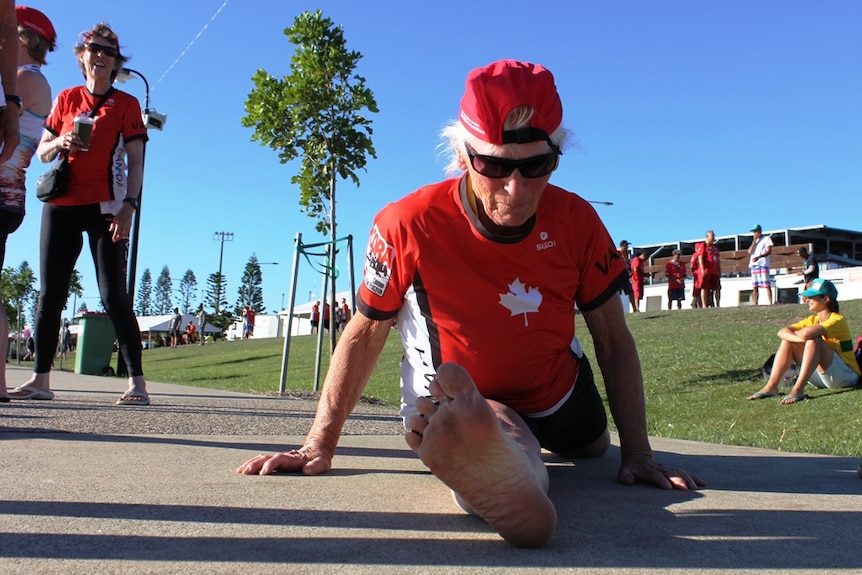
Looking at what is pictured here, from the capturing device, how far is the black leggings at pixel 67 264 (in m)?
4.57

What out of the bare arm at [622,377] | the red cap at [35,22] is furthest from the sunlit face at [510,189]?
the red cap at [35,22]

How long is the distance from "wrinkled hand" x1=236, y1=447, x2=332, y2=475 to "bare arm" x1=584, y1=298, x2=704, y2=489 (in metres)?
1.01

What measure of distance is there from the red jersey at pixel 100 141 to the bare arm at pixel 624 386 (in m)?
3.33

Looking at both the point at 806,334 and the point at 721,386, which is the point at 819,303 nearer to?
the point at 806,334

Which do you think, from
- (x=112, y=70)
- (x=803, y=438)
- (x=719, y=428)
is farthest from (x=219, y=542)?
(x=719, y=428)

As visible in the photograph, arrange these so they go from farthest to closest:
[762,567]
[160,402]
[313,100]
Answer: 1. [313,100]
2. [160,402]
3. [762,567]

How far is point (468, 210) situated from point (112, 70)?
3447 mm

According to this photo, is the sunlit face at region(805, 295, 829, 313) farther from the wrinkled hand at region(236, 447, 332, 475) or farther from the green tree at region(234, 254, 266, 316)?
the green tree at region(234, 254, 266, 316)

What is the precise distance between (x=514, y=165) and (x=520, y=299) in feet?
1.48

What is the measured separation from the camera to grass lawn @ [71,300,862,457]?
524cm

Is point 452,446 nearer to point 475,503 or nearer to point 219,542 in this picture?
point 475,503

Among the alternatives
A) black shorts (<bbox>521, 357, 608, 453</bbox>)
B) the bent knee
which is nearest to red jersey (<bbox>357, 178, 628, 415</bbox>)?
black shorts (<bbox>521, 357, 608, 453</bbox>)

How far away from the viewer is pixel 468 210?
2350 millimetres

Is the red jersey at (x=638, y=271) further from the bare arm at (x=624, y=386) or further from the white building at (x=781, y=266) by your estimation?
the bare arm at (x=624, y=386)
